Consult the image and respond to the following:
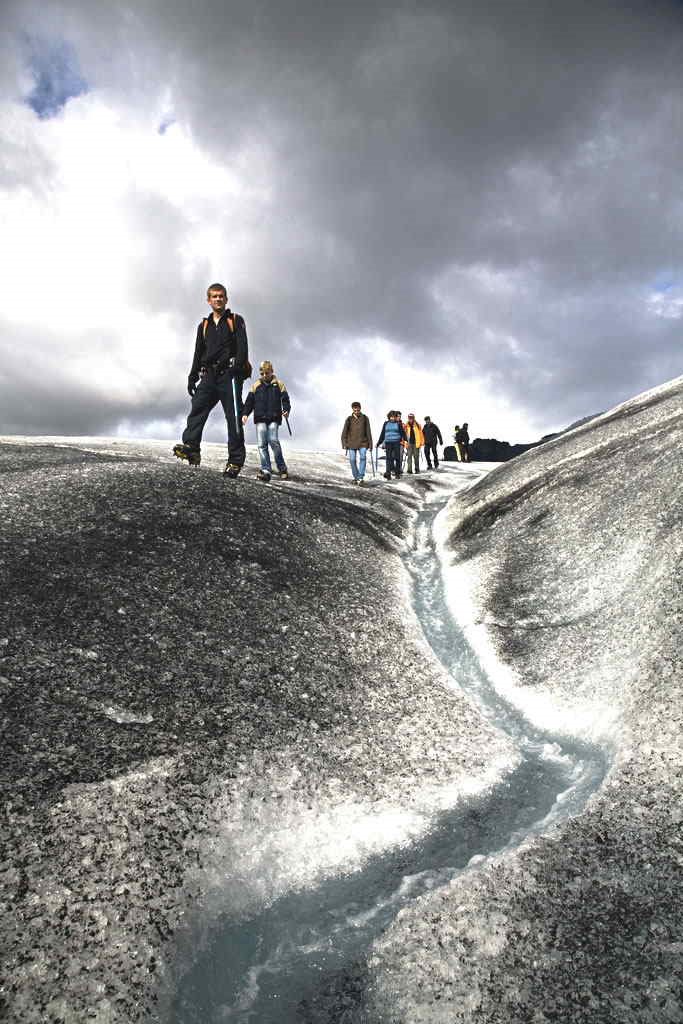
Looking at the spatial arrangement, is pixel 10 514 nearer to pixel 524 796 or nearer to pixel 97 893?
pixel 97 893

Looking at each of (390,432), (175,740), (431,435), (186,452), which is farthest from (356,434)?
(175,740)

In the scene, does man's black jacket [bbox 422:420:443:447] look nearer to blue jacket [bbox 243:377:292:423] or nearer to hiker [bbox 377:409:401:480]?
hiker [bbox 377:409:401:480]

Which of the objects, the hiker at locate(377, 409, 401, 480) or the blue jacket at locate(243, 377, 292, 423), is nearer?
the blue jacket at locate(243, 377, 292, 423)

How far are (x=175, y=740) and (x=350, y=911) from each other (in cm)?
287

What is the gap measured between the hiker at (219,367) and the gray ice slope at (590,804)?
339 inches

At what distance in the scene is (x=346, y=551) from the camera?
15.0m

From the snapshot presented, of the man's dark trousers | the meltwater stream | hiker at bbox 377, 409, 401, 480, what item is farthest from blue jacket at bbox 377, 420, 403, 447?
the meltwater stream

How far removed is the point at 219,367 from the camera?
17219 mm

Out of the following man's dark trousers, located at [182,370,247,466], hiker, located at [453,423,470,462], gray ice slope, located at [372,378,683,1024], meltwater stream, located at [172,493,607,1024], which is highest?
hiker, located at [453,423,470,462]

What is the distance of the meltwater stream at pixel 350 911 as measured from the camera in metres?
4.89

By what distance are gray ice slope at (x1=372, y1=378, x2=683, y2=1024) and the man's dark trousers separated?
8.01m

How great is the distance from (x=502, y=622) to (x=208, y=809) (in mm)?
7399

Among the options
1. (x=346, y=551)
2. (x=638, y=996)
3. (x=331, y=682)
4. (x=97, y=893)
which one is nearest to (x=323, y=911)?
(x=97, y=893)

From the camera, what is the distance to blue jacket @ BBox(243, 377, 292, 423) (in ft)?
74.0
